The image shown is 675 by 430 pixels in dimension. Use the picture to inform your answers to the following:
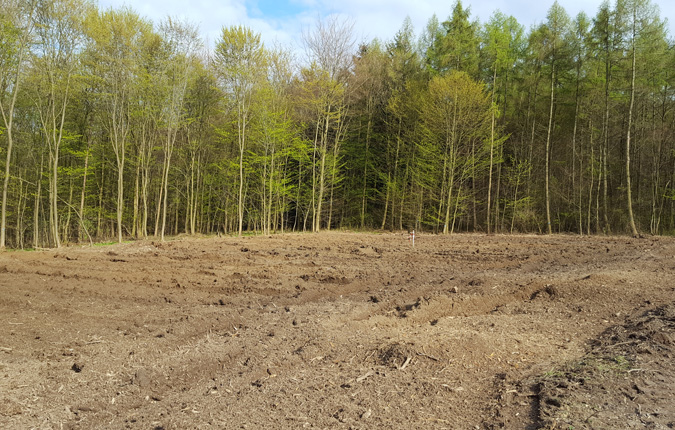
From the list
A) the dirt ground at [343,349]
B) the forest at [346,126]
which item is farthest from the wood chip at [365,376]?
the forest at [346,126]

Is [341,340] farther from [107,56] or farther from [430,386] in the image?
[107,56]

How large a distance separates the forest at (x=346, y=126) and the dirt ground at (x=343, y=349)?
12130mm

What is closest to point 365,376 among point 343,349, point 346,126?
point 343,349

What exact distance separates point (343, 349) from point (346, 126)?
22.7 m

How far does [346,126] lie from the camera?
1042 inches

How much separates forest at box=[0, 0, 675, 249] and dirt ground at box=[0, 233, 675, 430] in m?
12.1

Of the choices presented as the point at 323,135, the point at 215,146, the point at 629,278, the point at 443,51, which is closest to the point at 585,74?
the point at 443,51

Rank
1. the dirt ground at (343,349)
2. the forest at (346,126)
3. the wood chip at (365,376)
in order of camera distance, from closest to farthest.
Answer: the dirt ground at (343,349), the wood chip at (365,376), the forest at (346,126)

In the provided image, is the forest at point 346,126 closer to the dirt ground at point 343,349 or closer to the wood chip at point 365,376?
the dirt ground at point 343,349

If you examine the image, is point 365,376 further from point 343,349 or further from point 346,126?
point 346,126

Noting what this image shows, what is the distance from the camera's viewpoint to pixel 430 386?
4051 mm

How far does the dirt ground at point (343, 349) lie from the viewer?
366 centimetres

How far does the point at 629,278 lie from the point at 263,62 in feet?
61.3

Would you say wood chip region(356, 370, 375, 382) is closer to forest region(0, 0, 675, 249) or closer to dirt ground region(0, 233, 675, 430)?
A: dirt ground region(0, 233, 675, 430)
